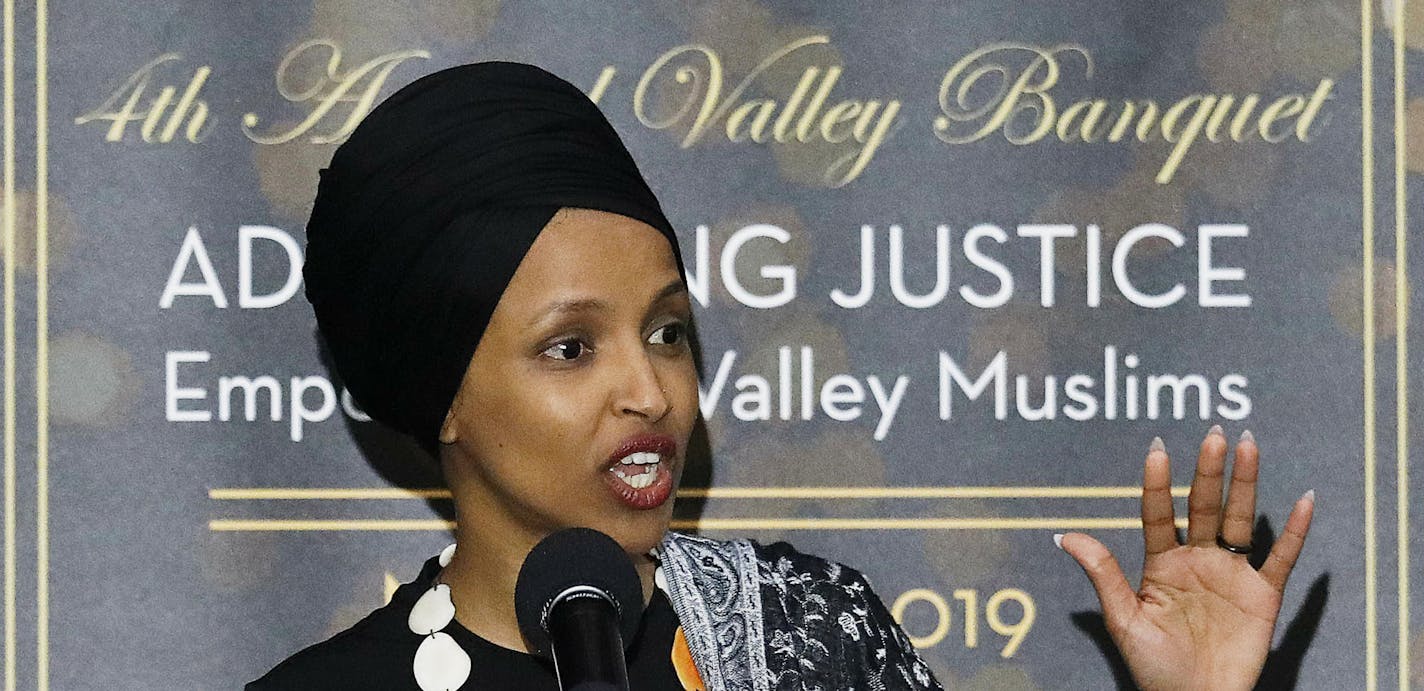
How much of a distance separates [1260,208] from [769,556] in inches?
31.7

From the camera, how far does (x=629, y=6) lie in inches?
87.0

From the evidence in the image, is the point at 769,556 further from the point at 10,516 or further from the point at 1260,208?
the point at 10,516

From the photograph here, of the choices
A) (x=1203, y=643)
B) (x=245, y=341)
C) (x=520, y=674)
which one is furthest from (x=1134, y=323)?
(x=245, y=341)

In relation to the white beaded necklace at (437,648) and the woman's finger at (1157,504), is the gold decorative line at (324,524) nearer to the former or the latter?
the white beaded necklace at (437,648)

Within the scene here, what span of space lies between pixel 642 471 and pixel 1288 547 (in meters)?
0.68

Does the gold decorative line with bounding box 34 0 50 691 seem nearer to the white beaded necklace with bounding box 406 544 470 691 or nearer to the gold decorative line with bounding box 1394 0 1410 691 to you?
the white beaded necklace with bounding box 406 544 470 691

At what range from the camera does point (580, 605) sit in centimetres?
115

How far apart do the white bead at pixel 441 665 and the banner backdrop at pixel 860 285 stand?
51 centimetres

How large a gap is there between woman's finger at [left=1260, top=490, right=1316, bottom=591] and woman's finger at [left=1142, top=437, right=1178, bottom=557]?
0.10 metres

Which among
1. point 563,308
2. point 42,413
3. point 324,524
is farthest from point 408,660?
point 42,413

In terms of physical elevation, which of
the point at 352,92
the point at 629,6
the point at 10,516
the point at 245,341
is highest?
the point at 629,6

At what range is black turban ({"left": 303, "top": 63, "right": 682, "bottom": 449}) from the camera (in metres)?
1.63

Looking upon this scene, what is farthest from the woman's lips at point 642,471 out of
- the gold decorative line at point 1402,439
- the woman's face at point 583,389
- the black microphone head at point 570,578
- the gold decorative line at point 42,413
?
the gold decorative line at point 1402,439

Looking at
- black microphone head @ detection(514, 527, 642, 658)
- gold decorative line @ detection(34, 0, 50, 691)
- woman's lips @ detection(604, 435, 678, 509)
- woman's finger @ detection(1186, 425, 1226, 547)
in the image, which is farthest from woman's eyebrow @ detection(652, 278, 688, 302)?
gold decorative line @ detection(34, 0, 50, 691)
